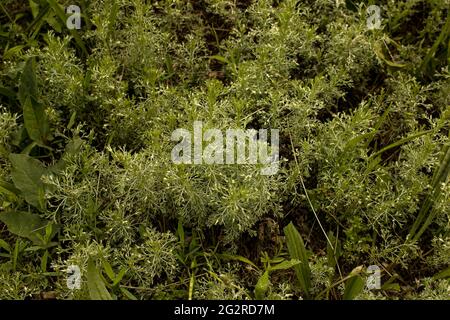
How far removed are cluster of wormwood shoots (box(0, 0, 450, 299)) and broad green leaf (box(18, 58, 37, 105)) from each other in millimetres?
80

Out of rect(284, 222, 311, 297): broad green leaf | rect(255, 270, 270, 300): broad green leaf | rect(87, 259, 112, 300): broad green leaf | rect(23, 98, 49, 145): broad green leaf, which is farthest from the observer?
rect(23, 98, 49, 145): broad green leaf

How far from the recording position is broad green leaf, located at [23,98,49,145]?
3.14 meters

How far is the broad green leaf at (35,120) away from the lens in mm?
3141

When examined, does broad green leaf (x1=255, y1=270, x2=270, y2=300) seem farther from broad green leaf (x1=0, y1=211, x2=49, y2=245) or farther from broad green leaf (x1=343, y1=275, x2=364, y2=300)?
broad green leaf (x1=0, y1=211, x2=49, y2=245)

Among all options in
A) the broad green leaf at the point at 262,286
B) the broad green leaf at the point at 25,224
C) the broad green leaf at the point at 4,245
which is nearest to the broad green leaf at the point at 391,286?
the broad green leaf at the point at 262,286

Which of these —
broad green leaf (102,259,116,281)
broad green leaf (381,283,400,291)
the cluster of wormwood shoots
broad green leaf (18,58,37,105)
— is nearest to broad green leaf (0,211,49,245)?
the cluster of wormwood shoots

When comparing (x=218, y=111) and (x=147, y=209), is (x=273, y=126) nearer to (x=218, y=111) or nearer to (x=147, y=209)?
(x=218, y=111)

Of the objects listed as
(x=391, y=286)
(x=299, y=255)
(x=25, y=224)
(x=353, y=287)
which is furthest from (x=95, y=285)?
(x=391, y=286)

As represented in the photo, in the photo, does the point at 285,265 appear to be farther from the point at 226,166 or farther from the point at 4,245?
→ the point at 4,245

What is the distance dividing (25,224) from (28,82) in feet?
2.85

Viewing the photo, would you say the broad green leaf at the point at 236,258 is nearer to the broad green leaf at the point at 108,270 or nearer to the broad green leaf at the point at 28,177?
the broad green leaf at the point at 108,270

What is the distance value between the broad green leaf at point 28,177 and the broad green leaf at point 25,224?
0.08 meters

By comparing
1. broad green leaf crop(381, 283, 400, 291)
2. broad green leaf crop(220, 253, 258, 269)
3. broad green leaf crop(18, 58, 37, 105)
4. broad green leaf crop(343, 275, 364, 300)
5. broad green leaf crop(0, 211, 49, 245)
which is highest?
broad green leaf crop(18, 58, 37, 105)
